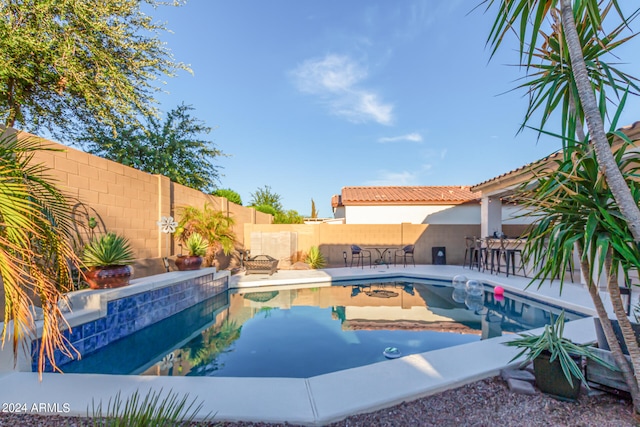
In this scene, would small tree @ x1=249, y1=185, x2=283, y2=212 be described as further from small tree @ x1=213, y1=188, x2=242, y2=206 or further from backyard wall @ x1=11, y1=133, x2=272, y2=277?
backyard wall @ x1=11, y1=133, x2=272, y2=277

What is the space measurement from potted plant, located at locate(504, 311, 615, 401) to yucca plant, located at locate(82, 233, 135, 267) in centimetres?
613

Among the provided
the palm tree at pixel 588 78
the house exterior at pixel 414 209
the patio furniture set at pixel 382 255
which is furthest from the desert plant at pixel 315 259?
the palm tree at pixel 588 78

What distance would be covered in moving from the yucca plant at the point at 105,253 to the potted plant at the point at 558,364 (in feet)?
20.1

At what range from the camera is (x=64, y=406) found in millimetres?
2502

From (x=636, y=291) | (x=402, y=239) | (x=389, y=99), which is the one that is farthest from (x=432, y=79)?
(x=636, y=291)

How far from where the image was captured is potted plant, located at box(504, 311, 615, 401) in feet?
8.09

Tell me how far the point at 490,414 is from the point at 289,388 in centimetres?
172

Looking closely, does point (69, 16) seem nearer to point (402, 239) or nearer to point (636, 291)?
point (402, 239)

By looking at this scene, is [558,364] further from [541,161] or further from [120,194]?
[120,194]

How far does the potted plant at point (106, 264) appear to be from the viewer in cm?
502

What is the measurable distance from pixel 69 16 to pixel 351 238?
11913 millimetres

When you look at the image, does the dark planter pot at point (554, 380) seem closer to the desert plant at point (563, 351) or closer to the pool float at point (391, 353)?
the desert plant at point (563, 351)

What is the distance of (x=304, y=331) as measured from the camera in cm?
546

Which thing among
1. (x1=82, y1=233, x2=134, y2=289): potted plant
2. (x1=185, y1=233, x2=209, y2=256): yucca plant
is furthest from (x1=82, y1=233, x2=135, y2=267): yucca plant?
(x1=185, y1=233, x2=209, y2=256): yucca plant
